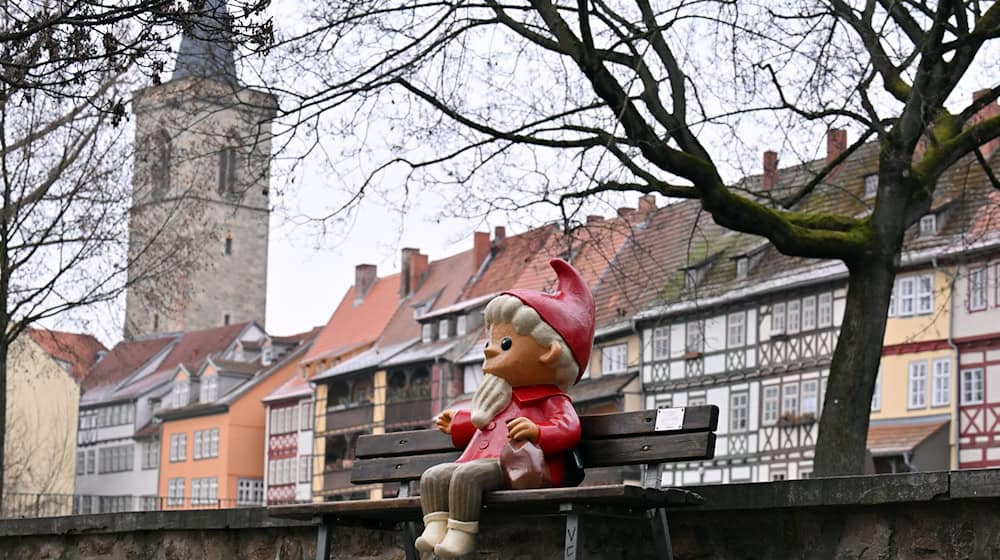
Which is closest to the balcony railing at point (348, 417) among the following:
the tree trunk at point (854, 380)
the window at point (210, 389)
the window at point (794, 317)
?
the window at point (210, 389)

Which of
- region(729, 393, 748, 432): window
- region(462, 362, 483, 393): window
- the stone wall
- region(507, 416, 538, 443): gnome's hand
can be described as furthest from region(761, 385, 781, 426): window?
region(507, 416, 538, 443): gnome's hand

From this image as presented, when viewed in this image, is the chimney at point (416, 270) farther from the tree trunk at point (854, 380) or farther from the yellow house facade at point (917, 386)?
the tree trunk at point (854, 380)

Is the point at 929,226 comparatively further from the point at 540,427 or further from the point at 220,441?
the point at 220,441

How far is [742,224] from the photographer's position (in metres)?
12.5

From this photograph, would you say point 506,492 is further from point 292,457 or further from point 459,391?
point 292,457

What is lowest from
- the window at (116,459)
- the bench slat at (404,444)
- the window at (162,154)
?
the bench slat at (404,444)

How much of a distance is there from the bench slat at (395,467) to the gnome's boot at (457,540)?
0.88 m

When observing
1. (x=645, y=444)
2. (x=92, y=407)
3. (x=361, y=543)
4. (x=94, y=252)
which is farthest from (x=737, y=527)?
(x=92, y=407)

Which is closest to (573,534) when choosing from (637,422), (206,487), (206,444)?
(637,422)

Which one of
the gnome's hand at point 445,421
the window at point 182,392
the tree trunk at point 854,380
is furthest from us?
the window at point 182,392

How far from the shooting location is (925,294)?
3891cm

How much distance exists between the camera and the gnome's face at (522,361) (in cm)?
624

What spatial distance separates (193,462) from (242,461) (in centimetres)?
250

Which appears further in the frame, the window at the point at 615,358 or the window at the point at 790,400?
the window at the point at 615,358
